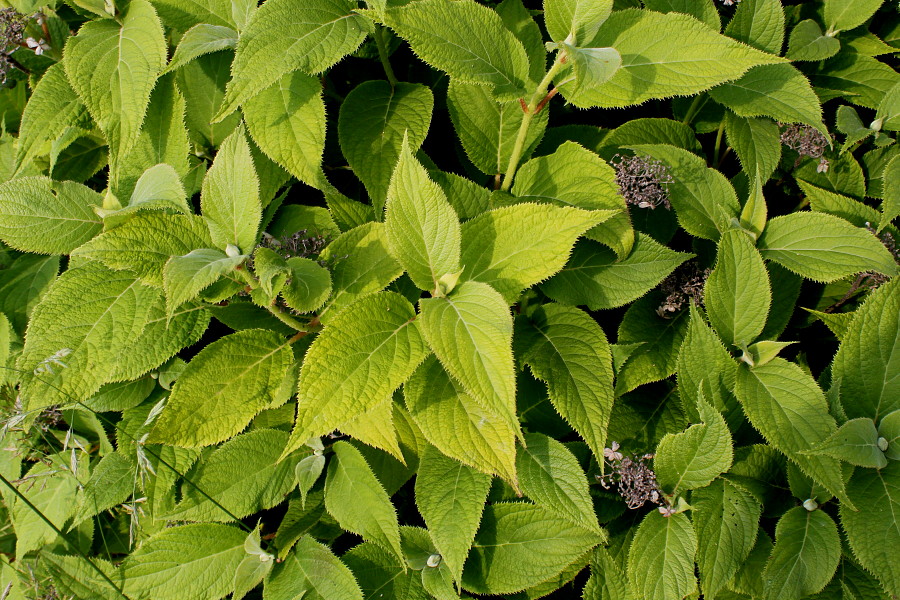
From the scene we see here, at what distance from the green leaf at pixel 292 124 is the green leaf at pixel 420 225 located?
0.42 meters

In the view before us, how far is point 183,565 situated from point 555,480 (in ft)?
4.06

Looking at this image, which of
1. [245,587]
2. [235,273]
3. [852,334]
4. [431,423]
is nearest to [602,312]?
[852,334]

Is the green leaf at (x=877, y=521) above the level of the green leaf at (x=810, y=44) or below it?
below

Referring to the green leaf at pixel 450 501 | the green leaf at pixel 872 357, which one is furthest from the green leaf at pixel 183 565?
the green leaf at pixel 872 357

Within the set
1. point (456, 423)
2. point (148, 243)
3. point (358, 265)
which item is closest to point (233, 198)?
point (148, 243)

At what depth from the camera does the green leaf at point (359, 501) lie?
1.94 meters

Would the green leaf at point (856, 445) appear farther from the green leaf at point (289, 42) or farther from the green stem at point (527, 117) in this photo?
the green leaf at point (289, 42)

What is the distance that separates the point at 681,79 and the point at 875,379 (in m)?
1.11

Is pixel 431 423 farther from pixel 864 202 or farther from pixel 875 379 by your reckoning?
pixel 864 202

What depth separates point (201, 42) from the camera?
1.99 meters

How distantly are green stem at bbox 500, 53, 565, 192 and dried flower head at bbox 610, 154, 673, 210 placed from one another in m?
0.34

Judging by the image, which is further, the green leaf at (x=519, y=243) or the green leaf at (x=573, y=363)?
the green leaf at (x=573, y=363)

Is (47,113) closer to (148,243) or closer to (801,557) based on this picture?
(148,243)

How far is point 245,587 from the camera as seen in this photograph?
6.73 ft
